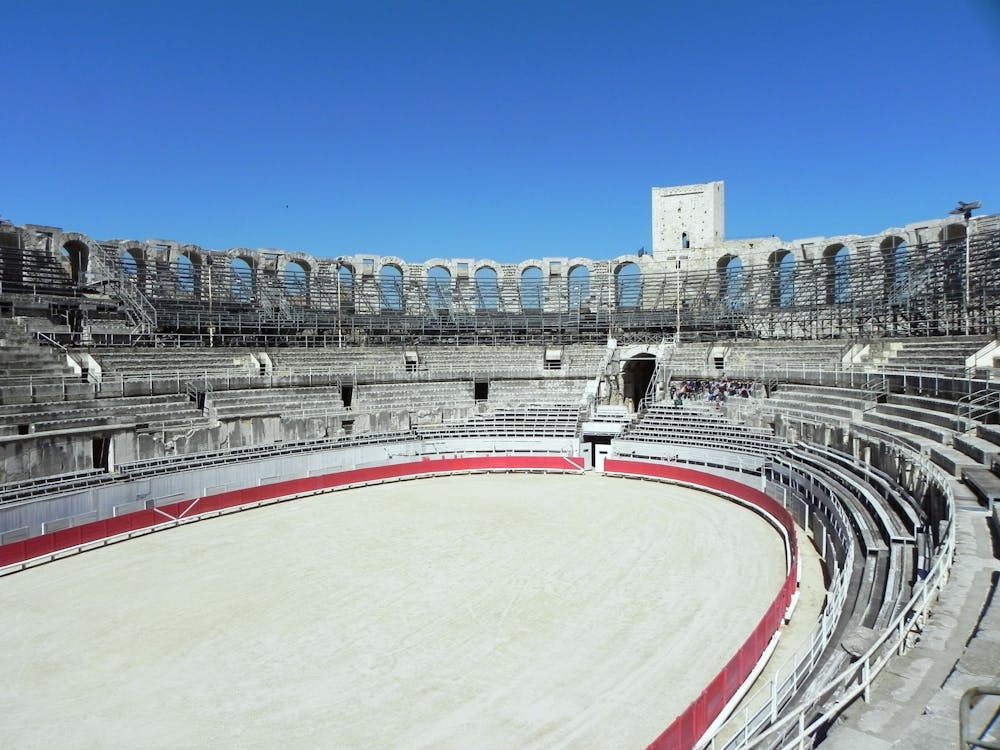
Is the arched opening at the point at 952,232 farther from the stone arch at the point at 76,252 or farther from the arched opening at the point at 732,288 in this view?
the stone arch at the point at 76,252

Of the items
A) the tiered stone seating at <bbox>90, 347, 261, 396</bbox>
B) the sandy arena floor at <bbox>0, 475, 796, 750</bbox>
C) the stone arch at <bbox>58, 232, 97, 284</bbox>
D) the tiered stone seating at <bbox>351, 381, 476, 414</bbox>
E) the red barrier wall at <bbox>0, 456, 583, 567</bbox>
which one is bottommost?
the sandy arena floor at <bbox>0, 475, 796, 750</bbox>

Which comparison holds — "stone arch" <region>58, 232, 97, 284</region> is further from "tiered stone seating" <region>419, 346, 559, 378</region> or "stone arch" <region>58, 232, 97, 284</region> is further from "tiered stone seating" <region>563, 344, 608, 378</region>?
"tiered stone seating" <region>563, 344, 608, 378</region>

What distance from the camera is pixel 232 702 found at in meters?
8.69

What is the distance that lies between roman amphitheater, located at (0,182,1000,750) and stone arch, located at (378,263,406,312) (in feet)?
2.61

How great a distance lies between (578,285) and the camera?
44.2 metres

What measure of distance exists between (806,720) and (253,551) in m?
12.7

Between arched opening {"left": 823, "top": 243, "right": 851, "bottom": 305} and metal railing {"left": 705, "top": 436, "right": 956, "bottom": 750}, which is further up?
arched opening {"left": 823, "top": 243, "right": 851, "bottom": 305}

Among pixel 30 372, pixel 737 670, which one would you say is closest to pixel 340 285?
pixel 30 372

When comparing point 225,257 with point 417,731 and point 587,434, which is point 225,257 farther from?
point 417,731

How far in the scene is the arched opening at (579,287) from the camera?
44438mm

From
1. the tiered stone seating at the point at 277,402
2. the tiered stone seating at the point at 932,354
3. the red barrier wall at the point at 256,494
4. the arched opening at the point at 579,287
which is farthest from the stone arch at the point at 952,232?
the tiered stone seating at the point at 277,402

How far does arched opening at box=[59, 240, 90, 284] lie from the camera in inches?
1348

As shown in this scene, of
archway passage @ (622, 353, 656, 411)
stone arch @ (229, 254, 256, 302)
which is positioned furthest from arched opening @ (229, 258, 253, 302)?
archway passage @ (622, 353, 656, 411)

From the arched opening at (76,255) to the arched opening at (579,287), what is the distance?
1043 inches
